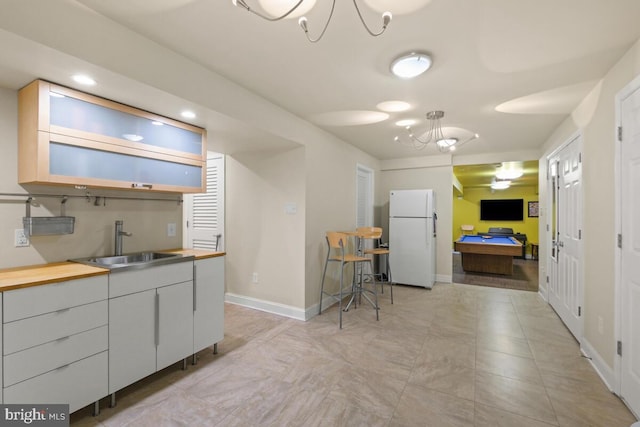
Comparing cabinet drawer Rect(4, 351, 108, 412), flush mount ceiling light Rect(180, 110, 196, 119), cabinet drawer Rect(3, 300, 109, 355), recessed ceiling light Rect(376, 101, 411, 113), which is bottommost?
cabinet drawer Rect(4, 351, 108, 412)

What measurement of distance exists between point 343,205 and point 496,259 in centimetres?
404

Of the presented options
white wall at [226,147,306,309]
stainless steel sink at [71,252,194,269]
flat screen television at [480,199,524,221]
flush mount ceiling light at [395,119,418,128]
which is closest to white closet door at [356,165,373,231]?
flush mount ceiling light at [395,119,418,128]

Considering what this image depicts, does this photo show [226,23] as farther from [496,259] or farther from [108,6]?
[496,259]

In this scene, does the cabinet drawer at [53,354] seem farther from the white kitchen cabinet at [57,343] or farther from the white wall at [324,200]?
the white wall at [324,200]

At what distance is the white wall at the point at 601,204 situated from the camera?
2.09 meters

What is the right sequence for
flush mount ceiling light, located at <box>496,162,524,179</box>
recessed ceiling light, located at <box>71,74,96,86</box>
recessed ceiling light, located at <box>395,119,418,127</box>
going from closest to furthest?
recessed ceiling light, located at <box>71,74,96,86</box>, recessed ceiling light, located at <box>395,119,418,127</box>, flush mount ceiling light, located at <box>496,162,524,179</box>

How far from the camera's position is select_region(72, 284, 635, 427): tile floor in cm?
180

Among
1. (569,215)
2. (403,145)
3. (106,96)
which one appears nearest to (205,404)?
(106,96)

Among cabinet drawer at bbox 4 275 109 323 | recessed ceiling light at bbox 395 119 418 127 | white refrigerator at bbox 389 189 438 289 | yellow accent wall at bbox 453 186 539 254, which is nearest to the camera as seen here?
cabinet drawer at bbox 4 275 109 323

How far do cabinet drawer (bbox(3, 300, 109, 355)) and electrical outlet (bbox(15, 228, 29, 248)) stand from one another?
653 mm

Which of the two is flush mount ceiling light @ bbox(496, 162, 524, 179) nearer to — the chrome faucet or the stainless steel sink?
the stainless steel sink

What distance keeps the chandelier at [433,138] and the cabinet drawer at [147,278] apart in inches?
113

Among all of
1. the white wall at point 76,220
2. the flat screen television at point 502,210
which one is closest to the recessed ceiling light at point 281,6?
the white wall at point 76,220

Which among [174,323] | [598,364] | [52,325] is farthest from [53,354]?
[598,364]
